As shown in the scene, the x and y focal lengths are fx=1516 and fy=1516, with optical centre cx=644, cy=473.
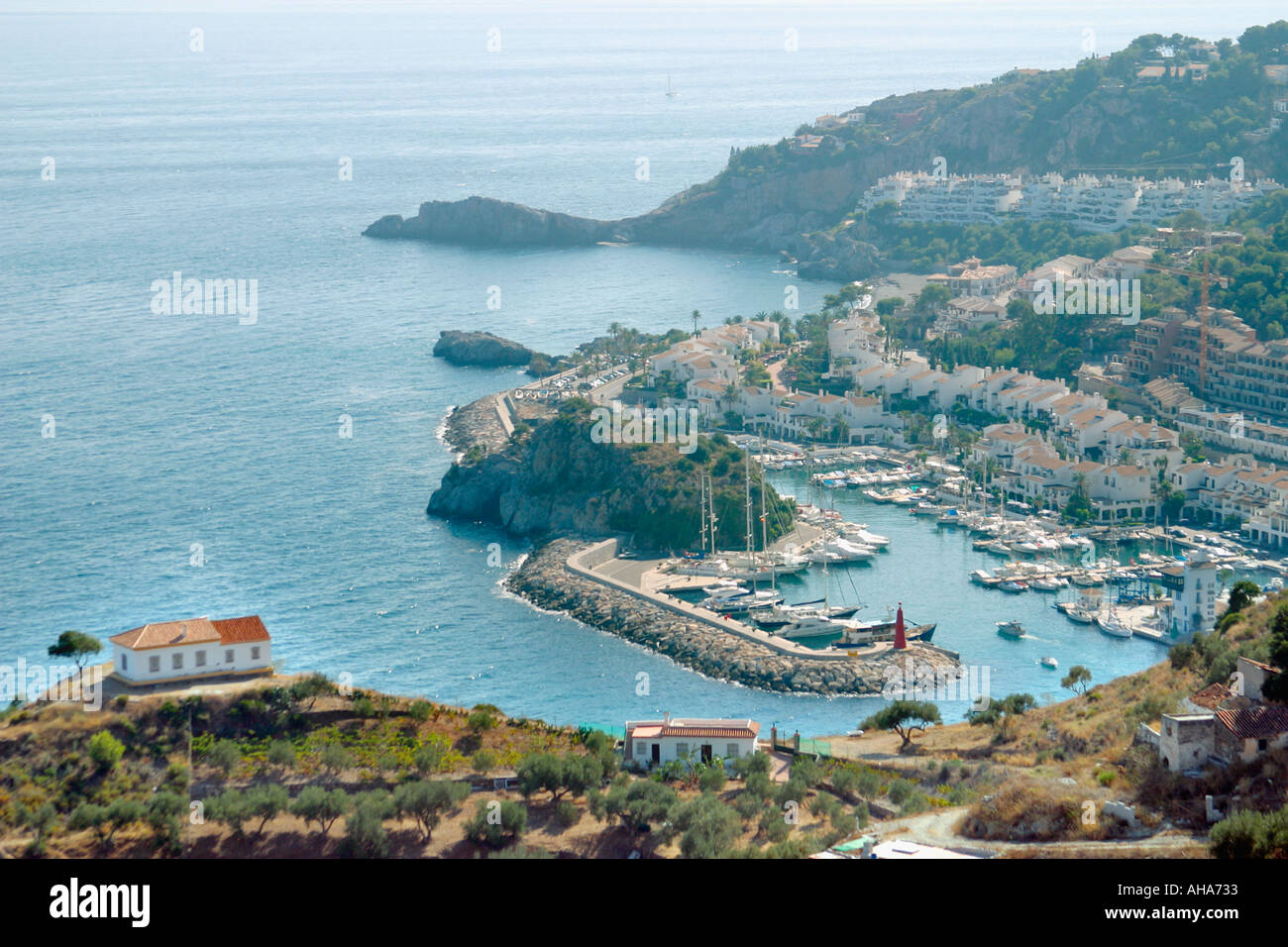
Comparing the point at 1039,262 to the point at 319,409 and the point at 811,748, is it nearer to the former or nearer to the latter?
the point at 319,409

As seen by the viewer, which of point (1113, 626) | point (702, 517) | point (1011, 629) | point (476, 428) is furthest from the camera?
point (476, 428)

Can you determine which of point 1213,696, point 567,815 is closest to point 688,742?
point 567,815

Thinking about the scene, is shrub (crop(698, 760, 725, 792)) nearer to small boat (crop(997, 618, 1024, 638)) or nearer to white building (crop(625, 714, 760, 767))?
white building (crop(625, 714, 760, 767))

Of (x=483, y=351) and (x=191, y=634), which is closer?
(x=191, y=634)

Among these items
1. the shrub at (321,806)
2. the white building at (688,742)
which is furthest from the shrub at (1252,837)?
the white building at (688,742)

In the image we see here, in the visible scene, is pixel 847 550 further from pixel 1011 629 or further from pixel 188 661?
Result: pixel 188 661

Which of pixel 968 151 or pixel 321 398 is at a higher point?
pixel 968 151

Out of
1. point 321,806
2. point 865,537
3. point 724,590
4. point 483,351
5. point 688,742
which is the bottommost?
point 724,590

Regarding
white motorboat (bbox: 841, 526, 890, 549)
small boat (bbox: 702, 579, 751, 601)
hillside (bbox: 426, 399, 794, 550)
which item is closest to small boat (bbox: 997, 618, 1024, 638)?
white motorboat (bbox: 841, 526, 890, 549)
